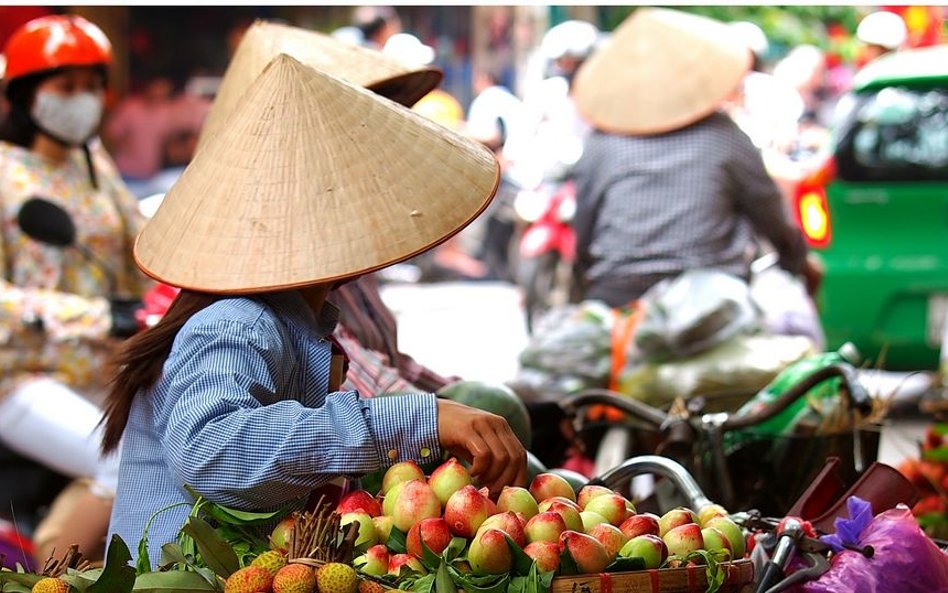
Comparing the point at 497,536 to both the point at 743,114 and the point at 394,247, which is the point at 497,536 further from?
the point at 743,114

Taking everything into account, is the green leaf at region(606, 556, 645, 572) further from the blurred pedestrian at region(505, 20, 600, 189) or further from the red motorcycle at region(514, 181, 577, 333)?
the blurred pedestrian at region(505, 20, 600, 189)

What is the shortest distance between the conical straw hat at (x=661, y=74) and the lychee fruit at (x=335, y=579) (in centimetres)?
442

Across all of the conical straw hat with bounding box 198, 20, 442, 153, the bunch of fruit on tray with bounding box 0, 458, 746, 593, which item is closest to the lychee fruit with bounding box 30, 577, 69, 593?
the bunch of fruit on tray with bounding box 0, 458, 746, 593

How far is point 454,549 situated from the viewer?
2496 millimetres

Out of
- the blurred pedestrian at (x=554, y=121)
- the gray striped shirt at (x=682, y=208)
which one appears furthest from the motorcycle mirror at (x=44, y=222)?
the blurred pedestrian at (x=554, y=121)

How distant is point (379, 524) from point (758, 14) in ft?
76.7

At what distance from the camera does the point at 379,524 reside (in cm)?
260

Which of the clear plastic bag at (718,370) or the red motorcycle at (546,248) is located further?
the red motorcycle at (546,248)

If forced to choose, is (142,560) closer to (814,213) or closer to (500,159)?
(814,213)

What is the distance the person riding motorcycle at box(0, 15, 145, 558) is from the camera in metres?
5.61

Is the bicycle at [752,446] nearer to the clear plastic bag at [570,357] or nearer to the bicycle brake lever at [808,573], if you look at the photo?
the clear plastic bag at [570,357]

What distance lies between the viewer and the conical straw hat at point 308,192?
281 cm

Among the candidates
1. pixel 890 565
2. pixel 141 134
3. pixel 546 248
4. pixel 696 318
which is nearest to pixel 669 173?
pixel 696 318

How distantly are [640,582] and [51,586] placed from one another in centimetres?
90
